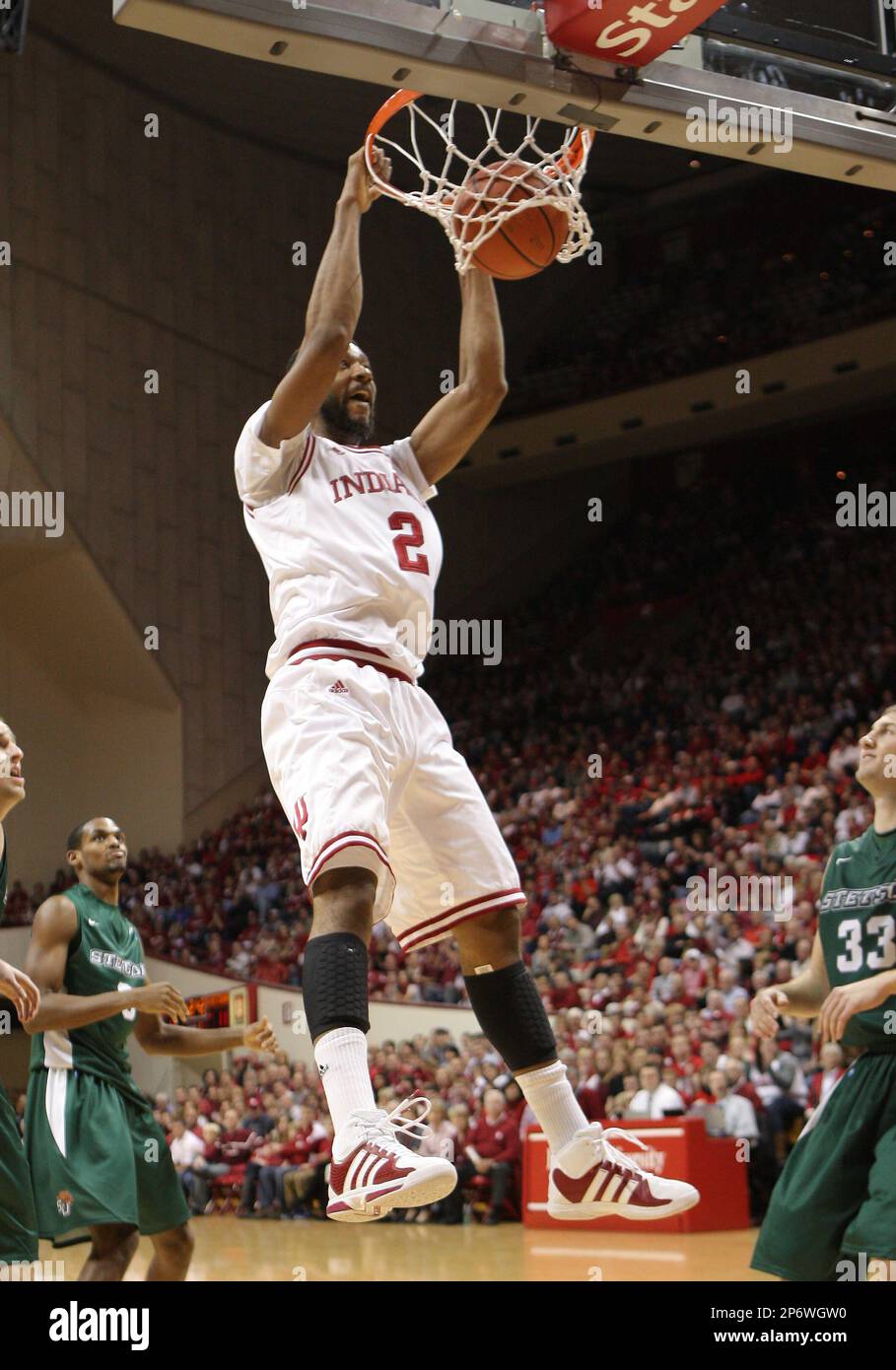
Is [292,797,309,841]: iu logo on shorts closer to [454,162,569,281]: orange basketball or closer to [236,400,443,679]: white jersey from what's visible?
[236,400,443,679]: white jersey

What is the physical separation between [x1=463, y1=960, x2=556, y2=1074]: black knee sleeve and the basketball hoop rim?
2.13 meters

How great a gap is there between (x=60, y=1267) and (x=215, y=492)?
15400 millimetres

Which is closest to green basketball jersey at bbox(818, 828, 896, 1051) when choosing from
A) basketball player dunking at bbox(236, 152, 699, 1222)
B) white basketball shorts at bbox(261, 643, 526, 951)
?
basketball player dunking at bbox(236, 152, 699, 1222)

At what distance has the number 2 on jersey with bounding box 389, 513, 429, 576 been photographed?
13.4 ft

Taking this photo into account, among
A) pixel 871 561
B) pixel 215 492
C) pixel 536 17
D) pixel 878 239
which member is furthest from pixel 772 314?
pixel 536 17

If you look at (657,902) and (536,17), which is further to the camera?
(657,902)

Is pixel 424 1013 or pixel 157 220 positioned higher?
pixel 157 220

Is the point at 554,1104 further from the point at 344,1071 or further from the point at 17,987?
the point at 17,987

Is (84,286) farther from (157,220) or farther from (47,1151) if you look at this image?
(47,1151)

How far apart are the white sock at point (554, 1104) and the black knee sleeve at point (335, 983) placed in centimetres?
58

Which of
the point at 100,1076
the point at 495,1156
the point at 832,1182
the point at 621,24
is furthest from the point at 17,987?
the point at 495,1156
